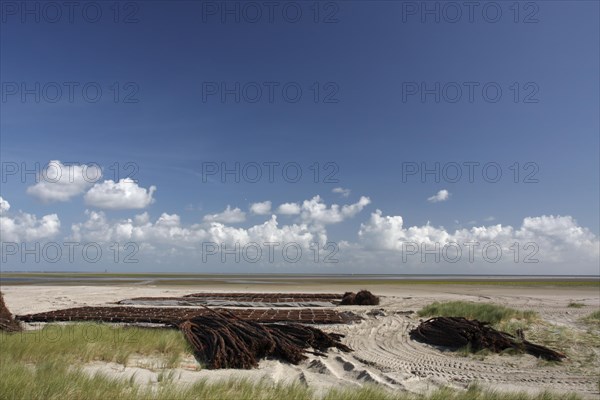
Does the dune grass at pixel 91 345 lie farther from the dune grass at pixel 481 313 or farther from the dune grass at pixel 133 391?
the dune grass at pixel 481 313

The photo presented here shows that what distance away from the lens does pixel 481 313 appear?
56.2ft

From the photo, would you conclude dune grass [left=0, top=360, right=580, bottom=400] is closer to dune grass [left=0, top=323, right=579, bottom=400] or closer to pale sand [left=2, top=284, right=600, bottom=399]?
dune grass [left=0, top=323, right=579, bottom=400]

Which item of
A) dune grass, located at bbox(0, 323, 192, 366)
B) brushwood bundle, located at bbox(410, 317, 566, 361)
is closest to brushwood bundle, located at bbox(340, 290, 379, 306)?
brushwood bundle, located at bbox(410, 317, 566, 361)

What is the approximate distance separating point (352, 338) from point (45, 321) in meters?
10.5

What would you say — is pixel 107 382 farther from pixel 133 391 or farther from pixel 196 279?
pixel 196 279

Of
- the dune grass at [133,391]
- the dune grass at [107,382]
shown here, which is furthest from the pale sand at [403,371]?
the dune grass at [133,391]

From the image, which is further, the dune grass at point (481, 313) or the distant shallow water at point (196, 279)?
the distant shallow water at point (196, 279)

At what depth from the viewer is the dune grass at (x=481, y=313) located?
1634cm

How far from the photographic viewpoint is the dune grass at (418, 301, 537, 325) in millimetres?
16344

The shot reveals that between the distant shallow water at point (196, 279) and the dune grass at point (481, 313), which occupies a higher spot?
the dune grass at point (481, 313)

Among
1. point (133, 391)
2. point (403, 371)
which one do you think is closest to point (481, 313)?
point (403, 371)

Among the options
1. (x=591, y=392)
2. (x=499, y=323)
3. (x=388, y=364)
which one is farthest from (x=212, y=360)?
(x=499, y=323)

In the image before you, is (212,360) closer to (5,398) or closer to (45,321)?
(5,398)

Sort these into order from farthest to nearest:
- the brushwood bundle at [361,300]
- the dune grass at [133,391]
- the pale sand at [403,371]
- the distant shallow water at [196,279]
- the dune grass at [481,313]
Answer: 1. the distant shallow water at [196,279]
2. the brushwood bundle at [361,300]
3. the dune grass at [481,313]
4. the pale sand at [403,371]
5. the dune grass at [133,391]
